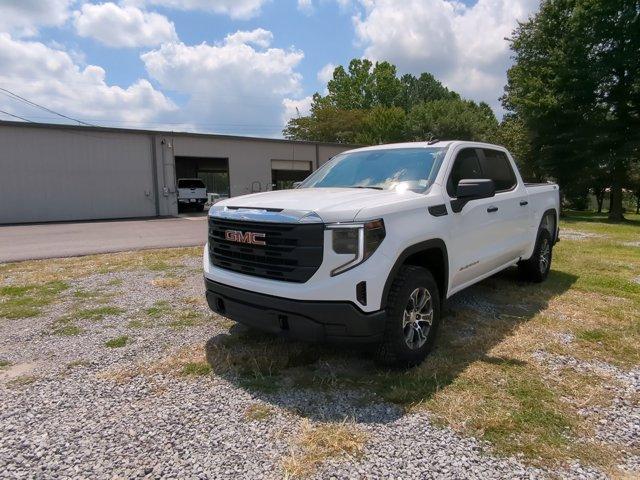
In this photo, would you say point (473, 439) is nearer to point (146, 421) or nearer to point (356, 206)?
point (356, 206)

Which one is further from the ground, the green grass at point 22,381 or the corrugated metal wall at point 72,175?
the corrugated metal wall at point 72,175

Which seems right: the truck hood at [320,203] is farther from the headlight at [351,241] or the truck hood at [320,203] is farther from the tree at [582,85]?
the tree at [582,85]

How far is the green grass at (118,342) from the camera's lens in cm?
425

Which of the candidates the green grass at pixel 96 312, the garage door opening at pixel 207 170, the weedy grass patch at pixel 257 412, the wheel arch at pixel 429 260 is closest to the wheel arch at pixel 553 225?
the wheel arch at pixel 429 260

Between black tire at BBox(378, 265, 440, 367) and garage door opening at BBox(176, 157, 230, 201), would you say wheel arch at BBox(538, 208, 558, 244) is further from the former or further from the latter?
garage door opening at BBox(176, 157, 230, 201)

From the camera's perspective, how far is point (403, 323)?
344 cm

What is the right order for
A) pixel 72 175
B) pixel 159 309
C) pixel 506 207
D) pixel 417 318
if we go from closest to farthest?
pixel 417 318, pixel 506 207, pixel 159 309, pixel 72 175

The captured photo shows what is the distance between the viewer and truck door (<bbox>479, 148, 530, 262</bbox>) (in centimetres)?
513

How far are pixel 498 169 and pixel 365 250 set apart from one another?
322 cm

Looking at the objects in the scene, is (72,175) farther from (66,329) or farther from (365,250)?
(365,250)

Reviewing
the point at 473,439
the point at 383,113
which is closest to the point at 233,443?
the point at 473,439

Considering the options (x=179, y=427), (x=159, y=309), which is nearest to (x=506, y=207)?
(x=179, y=427)

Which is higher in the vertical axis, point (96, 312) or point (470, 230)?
point (470, 230)

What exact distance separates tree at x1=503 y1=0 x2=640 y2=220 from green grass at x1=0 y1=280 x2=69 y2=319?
23572mm
